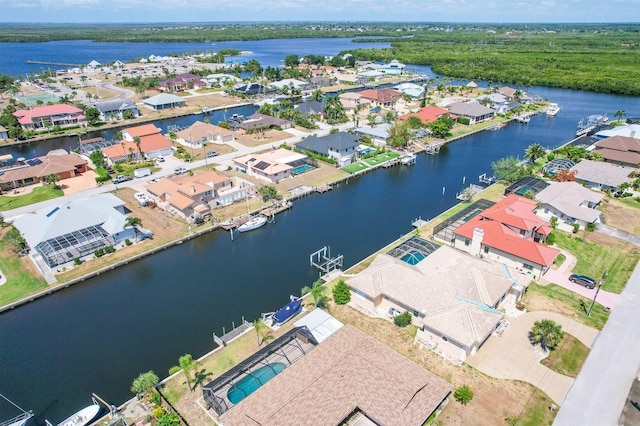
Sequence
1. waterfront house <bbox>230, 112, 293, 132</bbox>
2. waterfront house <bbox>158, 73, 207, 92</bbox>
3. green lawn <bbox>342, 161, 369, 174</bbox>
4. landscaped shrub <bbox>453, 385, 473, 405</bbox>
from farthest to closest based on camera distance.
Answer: waterfront house <bbox>158, 73, 207, 92</bbox> → waterfront house <bbox>230, 112, 293, 132</bbox> → green lawn <bbox>342, 161, 369, 174</bbox> → landscaped shrub <bbox>453, 385, 473, 405</bbox>

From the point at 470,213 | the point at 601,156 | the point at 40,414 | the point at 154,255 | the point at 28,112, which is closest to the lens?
the point at 40,414

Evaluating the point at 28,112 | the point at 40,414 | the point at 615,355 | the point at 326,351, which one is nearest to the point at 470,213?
the point at 615,355

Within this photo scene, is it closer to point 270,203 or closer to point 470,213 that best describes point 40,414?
point 270,203

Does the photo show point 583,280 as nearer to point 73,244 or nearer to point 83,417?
point 83,417

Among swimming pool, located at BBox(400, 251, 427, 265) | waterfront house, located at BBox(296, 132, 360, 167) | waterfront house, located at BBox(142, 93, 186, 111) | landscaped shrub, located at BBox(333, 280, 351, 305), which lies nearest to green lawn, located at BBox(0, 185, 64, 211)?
waterfront house, located at BBox(296, 132, 360, 167)

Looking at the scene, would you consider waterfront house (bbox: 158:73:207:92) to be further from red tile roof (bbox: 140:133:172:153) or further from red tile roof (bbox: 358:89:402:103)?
red tile roof (bbox: 140:133:172:153)

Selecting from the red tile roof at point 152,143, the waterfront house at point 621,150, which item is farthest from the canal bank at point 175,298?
the red tile roof at point 152,143
